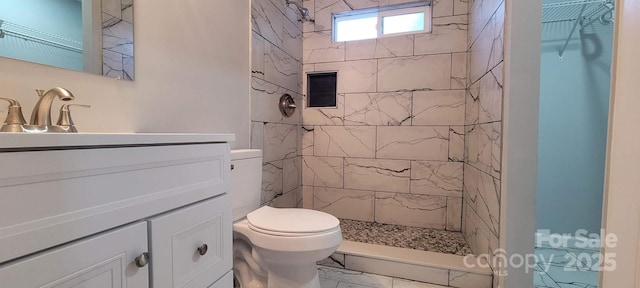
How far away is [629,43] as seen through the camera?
1.74 ft

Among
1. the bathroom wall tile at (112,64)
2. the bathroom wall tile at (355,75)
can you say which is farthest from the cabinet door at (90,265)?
the bathroom wall tile at (355,75)

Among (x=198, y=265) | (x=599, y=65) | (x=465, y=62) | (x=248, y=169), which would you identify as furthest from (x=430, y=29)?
(x=198, y=265)

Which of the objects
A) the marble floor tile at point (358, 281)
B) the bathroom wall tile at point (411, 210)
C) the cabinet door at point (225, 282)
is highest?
the cabinet door at point (225, 282)

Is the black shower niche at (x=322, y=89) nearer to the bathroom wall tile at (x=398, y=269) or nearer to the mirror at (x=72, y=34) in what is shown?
the bathroom wall tile at (x=398, y=269)

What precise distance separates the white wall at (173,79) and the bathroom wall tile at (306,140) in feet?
2.80

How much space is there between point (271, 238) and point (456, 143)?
1.76 meters

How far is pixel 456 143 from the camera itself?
2.23m

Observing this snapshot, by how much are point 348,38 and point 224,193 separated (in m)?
2.06

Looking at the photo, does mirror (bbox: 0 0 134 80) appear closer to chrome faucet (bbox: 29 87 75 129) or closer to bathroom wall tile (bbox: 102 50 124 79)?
bathroom wall tile (bbox: 102 50 124 79)

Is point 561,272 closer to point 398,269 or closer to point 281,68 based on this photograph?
point 398,269

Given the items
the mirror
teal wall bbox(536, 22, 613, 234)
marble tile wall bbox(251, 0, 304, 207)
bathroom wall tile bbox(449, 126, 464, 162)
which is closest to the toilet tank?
marble tile wall bbox(251, 0, 304, 207)

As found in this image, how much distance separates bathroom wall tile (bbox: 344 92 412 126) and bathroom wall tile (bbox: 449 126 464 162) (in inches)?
14.3

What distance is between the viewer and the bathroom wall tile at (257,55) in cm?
185

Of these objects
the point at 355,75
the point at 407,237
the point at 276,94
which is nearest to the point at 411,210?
the point at 407,237
